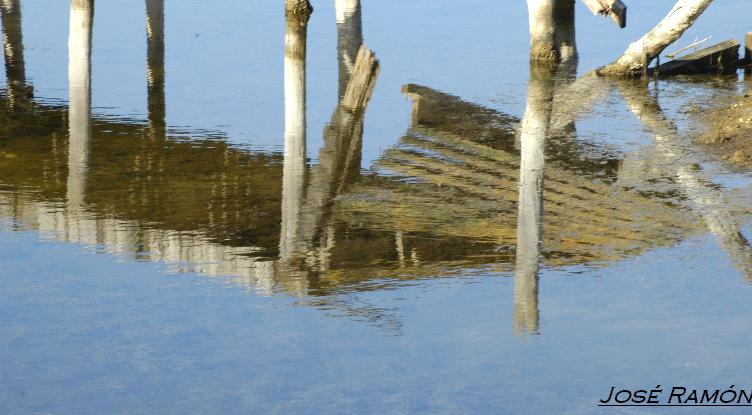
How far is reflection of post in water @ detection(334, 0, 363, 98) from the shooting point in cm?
1480

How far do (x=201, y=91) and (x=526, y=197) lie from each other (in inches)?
236

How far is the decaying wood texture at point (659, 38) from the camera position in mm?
14172

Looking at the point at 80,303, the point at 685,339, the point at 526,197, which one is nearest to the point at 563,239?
the point at 526,197

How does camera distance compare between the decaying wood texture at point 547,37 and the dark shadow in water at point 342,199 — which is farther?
the decaying wood texture at point 547,37

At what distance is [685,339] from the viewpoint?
7449 mm

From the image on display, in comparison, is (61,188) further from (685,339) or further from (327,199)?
(685,339)

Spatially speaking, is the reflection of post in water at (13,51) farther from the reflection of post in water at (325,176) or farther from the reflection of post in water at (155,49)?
the reflection of post in water at (325,176)

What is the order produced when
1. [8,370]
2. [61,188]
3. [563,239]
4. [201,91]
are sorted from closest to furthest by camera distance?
1. [8,370]
2. [563,239]
3. [61,188]
4. [201,91]

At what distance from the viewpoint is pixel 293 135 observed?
1243cm

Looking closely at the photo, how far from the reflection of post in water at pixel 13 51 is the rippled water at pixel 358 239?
2.7 inches

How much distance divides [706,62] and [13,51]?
8.34 m

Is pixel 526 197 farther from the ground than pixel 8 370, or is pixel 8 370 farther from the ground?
pixel 526 197

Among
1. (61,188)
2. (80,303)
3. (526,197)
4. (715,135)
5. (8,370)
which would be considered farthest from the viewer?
(715,135)

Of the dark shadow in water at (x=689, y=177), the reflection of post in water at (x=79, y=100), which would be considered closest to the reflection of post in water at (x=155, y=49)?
the reflection of post in water at (x=79, y=100)
